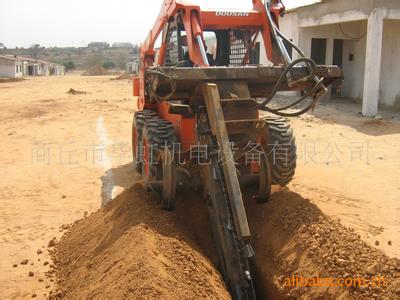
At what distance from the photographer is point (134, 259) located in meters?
3.80

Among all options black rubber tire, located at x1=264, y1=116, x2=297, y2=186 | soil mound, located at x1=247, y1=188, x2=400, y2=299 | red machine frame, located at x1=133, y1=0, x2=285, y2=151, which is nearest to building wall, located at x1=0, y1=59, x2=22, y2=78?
red machine frame, located at x1=133, y1=0, x2=285, y2=151

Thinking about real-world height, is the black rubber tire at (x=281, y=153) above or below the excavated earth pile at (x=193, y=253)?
above

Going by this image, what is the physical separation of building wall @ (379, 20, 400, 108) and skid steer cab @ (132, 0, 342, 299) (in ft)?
35.7

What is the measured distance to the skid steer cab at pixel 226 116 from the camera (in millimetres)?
4000

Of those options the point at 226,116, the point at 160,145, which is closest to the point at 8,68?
the point at 160,145

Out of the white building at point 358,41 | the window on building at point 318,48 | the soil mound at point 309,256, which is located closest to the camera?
the soil mound at point 309,256

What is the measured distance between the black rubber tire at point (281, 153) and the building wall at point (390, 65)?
38.0ft

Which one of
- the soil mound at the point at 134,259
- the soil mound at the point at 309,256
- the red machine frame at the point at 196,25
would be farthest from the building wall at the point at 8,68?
the soil mound at the point at 309,256

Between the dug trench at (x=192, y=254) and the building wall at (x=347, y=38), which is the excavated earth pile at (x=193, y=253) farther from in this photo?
the building wall at (x=347, y=38)

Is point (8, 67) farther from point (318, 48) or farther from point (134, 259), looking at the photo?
point (134, 259)

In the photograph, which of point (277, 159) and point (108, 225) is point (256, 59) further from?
point (108, 225)

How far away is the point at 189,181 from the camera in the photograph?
496 cm

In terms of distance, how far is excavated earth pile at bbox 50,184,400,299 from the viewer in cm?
358

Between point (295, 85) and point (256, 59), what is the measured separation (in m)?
2.17
